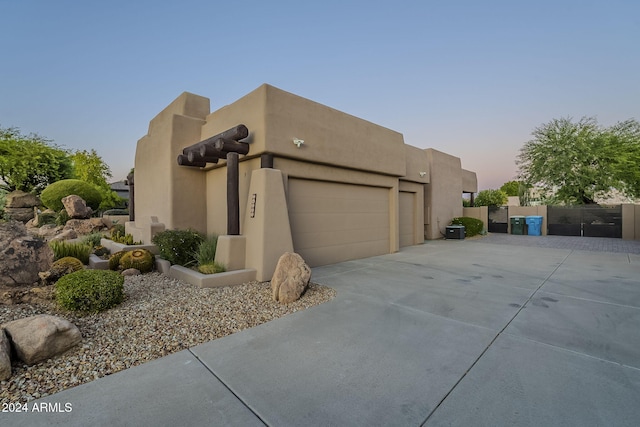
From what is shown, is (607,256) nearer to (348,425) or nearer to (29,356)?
(348,425)

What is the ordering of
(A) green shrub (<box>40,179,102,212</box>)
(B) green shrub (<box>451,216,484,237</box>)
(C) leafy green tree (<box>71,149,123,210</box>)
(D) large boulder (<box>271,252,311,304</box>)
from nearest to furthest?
(D) large boulder (<box>271,252,311,304</box>)
(A) green shrub (<box>40,179,102,212</box>)
(B) green shrub (<box>451,216,484,237</box>)
(C) leafy green tree (<box>71,149,123,210</box>)

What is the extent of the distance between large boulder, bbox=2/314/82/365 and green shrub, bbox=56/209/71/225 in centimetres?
1406

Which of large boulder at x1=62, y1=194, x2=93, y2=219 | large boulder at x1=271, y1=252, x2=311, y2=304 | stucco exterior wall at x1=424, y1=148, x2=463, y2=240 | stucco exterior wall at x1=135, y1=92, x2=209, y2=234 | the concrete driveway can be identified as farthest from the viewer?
stucco exterior wall at x1=424, y1=148, x2=463, y2=240

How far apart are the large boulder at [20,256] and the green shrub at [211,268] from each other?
248 cm

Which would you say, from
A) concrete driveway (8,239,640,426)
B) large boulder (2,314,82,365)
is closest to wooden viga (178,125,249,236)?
concrete driveway (8,239,640,426)

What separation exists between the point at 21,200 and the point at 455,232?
25314 millimetres

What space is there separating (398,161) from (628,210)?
45.4 feet

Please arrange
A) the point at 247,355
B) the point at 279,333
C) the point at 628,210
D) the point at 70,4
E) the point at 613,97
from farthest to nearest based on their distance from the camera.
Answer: the point at 628,210, the point at 613,97, the point at 70,4, the point at 279,333, the point at 247,355

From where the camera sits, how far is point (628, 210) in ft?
46.0

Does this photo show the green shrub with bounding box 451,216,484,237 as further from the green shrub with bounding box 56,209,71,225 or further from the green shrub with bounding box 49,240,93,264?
the green shrub with bounding box 56,209,71,225

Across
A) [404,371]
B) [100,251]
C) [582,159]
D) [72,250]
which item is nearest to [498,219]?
[582,159]

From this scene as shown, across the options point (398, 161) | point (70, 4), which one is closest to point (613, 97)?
point (398, 161)

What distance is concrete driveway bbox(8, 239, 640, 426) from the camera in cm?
204

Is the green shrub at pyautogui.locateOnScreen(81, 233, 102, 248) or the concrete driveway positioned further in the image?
the green shrub at pyautogui.locateOnScreen(81, 233, 102, 248)
